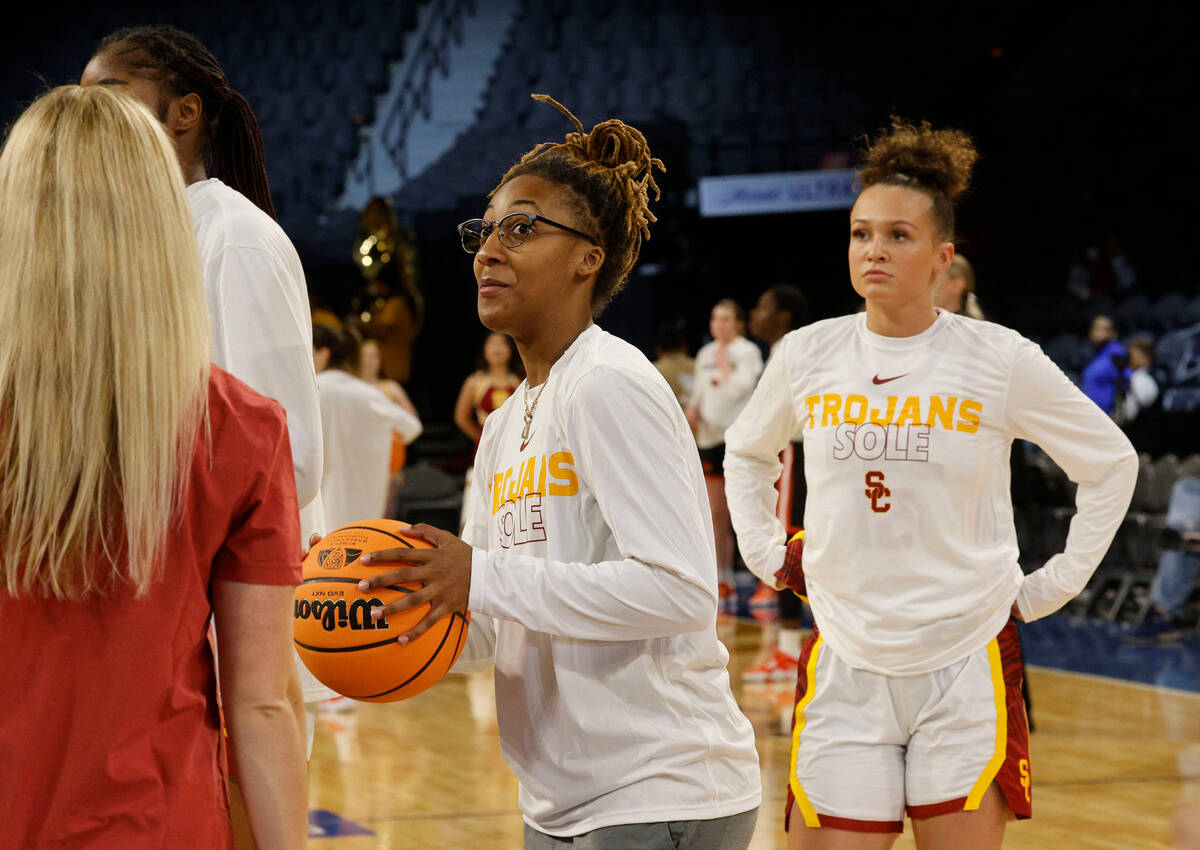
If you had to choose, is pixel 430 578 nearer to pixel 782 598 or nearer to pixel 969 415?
pixel 969 415

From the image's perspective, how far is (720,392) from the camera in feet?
32.4

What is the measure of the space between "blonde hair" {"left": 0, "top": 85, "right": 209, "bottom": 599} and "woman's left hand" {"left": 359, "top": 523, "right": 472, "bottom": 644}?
20.3 inches

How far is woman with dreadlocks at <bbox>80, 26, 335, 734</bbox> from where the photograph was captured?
229 cm

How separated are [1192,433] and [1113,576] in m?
1.32

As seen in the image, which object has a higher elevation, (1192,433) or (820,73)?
(820,73)

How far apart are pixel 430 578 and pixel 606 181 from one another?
735 millimetres

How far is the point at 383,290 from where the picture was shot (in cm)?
1382

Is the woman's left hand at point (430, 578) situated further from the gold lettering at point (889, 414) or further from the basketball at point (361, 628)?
the gold lettering at point (889, 414)

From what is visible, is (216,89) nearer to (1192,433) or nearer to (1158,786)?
(1158,786)

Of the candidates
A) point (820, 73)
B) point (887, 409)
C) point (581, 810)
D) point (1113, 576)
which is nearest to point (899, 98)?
point (820, 73)

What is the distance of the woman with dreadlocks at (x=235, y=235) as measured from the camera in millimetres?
2287

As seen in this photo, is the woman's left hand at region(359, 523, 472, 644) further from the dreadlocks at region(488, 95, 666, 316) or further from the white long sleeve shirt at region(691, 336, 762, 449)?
the white long sleeve shirt at region(691, 336, 762, 449)

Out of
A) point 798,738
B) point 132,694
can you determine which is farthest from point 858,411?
point 132,694

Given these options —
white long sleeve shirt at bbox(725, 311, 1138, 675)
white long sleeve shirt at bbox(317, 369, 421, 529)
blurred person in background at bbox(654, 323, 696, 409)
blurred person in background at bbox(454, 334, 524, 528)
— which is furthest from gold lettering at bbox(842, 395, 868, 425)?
blurred person in background at bbox(454, 334, 524, 528)
